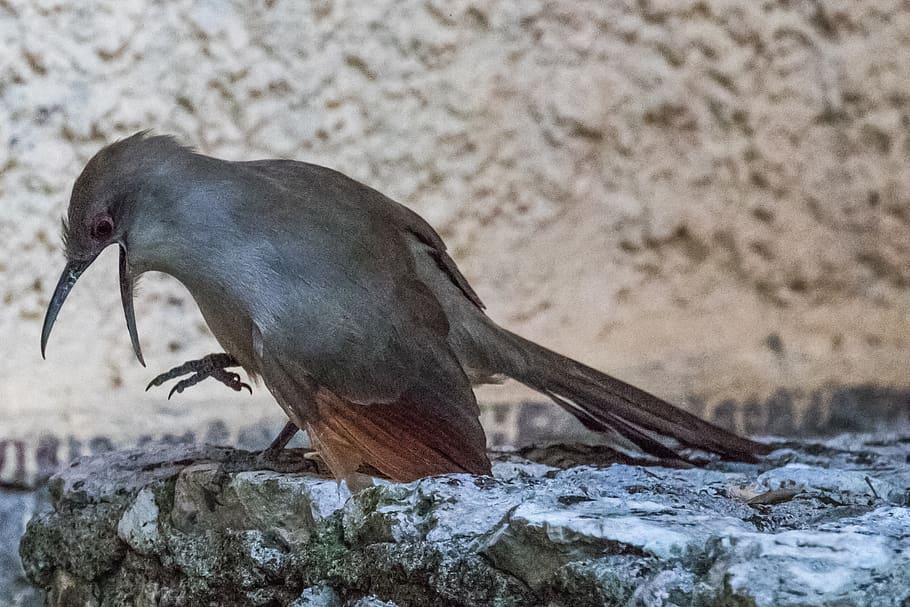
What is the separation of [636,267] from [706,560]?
161cm

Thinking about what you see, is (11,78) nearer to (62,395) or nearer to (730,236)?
(62,395)

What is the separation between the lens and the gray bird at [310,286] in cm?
144

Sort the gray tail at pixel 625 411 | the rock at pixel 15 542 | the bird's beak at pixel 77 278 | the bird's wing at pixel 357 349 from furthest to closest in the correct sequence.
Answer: the rock at pixel 15 542, the gray tail at pixel 625 411, the bird's beak at pixel 77 278, the bird's wing at pixel 357 349

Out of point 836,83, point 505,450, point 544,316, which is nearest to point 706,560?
point 505,450

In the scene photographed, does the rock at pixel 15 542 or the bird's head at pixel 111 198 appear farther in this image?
the rock at pixel 15 542

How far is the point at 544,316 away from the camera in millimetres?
2553

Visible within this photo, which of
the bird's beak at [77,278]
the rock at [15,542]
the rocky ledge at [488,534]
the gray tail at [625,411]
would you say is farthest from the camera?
the rock at [15,542]

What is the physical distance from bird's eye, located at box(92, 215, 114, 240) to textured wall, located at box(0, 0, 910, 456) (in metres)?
0.73

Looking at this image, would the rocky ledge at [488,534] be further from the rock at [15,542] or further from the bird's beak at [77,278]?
the rock at [15,542]

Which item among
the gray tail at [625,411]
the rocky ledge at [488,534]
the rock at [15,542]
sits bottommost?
the rock at [15,542]

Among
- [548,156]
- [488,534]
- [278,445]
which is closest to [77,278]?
[278,445]

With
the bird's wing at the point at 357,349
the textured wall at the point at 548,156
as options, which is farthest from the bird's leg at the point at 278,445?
the textured wall at the point at 548,156

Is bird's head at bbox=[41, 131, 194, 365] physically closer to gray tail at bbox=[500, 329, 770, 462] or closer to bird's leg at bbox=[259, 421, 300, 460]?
bird's leg at bbox=[259, 421, 300, 460]

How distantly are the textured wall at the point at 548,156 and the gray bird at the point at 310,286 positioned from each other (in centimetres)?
65
